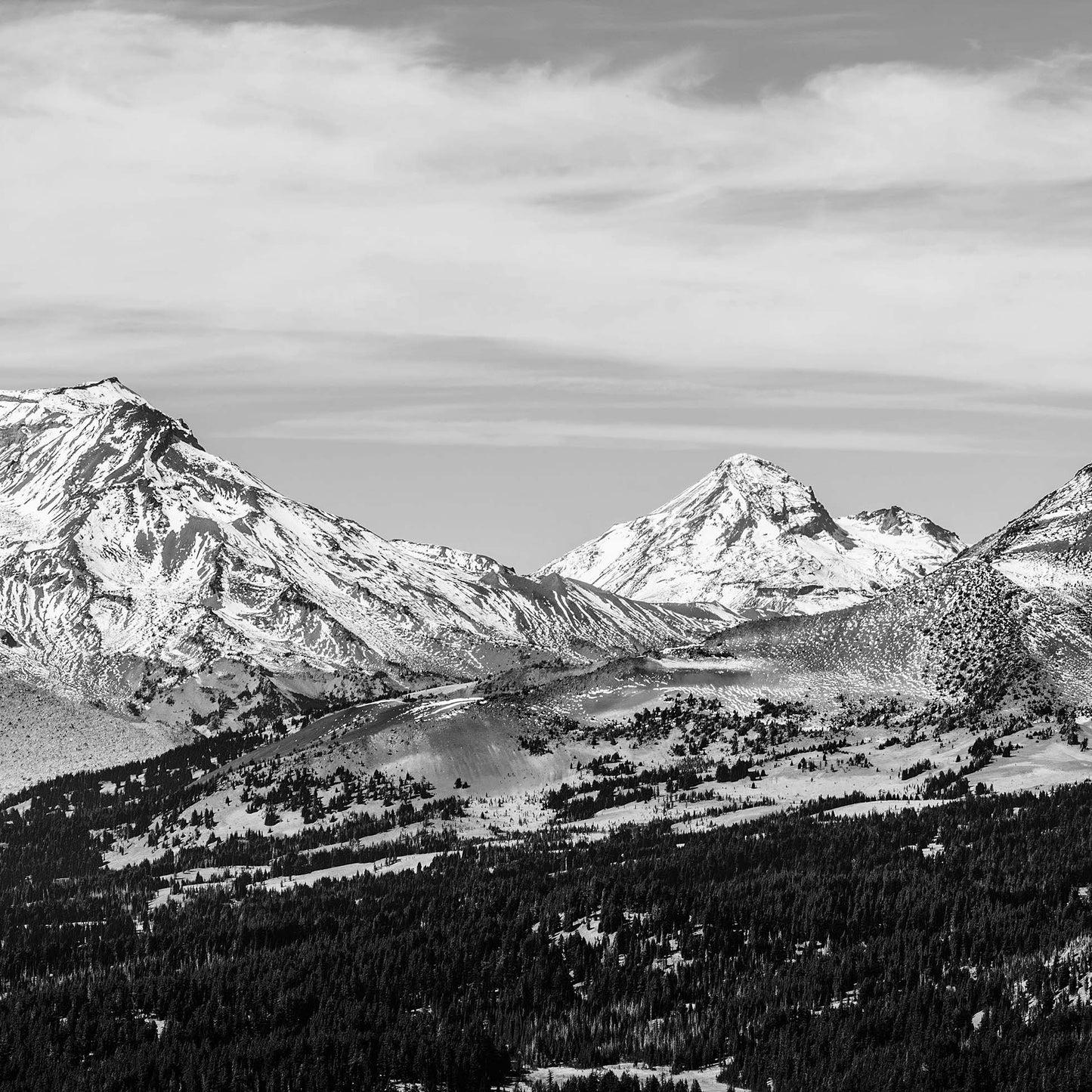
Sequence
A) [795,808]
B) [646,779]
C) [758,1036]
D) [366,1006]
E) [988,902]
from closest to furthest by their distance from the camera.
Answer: [758,1036]
[366,1006]
[988,902]
[795,808]
[646,779]

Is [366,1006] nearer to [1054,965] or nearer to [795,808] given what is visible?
[1054,965]

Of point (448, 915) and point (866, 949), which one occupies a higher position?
point (866, 949)

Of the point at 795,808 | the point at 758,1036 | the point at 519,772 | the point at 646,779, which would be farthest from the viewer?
the point at 519,772

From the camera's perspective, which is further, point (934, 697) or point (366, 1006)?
point (934, 697)

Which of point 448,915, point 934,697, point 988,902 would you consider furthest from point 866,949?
point 934,697

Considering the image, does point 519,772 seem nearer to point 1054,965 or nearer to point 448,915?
point 448,915

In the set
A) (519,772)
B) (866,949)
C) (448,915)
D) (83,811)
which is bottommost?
(83,811)
